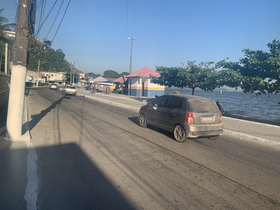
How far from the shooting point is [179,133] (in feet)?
23.9

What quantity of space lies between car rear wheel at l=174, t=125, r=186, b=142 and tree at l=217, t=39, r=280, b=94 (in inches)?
315

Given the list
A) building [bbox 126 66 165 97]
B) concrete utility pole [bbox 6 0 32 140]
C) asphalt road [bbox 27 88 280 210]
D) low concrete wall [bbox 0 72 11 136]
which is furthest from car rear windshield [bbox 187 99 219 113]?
building [bbox 126 66 165 97]

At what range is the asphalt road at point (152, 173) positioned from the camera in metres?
3.41

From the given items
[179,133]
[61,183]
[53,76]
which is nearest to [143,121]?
[179,133]

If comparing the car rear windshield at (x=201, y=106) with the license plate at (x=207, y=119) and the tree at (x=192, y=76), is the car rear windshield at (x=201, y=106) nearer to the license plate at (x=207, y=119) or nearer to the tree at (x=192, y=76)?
the license plate at (x=207, y=119)

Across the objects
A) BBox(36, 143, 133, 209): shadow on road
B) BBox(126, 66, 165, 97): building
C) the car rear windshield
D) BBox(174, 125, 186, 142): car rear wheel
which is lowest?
BBox(36, 143, 133, 209): shadow on road

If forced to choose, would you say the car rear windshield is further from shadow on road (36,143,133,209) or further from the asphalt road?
shadow on road (36,143,133,209)

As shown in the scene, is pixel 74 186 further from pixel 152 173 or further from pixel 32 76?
pixel 32 76

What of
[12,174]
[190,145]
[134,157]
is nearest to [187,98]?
[190,145]

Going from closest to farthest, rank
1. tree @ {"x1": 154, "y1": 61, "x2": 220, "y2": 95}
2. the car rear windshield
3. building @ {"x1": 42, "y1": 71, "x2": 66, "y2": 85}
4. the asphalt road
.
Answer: the asphalt road, the car rear windshield, tree @ {"x1": 154, "y1": 61, "x2": 220, "y2": 95}, building @ {"x1": 42, "y1": 71, "x2": 66, "y2": 85}

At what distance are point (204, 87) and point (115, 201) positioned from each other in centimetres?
1778

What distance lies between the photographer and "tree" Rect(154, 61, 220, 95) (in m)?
18.0

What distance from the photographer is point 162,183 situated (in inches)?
159

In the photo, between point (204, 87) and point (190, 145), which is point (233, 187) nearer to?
point (190, 145)
